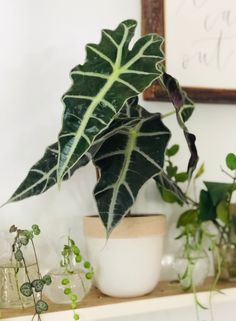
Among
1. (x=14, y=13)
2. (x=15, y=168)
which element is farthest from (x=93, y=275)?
(x=14, y=13)

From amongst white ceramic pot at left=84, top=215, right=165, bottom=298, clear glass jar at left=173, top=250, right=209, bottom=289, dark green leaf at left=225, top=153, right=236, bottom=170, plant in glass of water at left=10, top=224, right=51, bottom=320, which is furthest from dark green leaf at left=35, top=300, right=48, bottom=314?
dark green leaf at left=225, top=153, right=236, bottom=170

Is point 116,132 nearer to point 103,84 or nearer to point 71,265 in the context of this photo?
point 103,84

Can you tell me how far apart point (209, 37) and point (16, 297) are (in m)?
0.66

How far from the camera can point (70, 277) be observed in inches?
32.2

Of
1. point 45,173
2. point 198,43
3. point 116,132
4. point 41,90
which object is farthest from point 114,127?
point 198,43

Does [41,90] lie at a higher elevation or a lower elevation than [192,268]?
higher

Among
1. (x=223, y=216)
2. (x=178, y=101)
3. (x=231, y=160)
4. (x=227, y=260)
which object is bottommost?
(x=227, y=260)

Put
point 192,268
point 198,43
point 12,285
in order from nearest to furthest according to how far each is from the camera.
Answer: point 12,285 → point 192,268 → point 198,43

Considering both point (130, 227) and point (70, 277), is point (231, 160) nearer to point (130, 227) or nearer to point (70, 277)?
point (130, 227)

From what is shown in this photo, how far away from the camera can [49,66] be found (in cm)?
94

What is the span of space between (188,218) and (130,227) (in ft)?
0.59

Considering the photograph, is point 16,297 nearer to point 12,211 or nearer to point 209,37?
point 12,211

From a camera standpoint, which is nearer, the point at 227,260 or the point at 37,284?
the point at 37,284

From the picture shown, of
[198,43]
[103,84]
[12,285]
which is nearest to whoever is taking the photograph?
[103,84]
